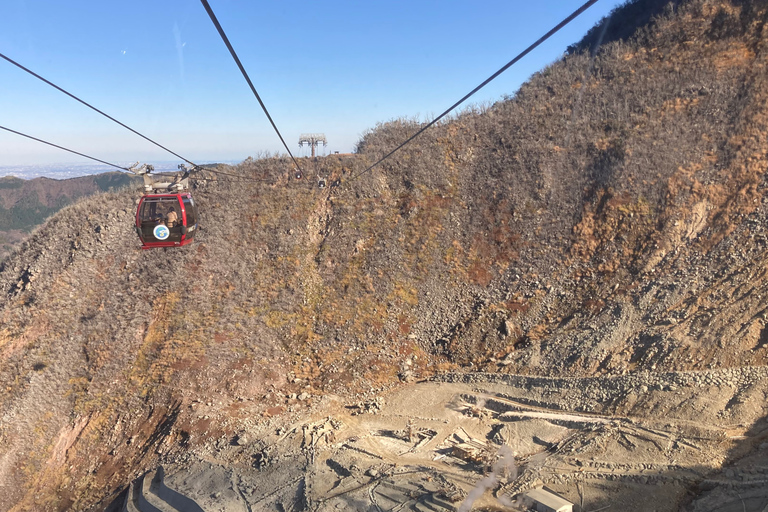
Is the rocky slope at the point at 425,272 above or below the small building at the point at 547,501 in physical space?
above

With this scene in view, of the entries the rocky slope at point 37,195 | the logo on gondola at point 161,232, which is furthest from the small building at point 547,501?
the rocky slope at point 37,195

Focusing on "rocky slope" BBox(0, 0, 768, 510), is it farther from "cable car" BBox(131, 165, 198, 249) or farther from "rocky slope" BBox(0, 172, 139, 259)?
"rocky slope" BBox(0, 172, 139, 259)

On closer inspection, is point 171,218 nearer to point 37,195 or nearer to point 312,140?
point 312,140

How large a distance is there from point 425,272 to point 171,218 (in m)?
9.83

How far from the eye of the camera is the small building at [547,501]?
25.2 feet

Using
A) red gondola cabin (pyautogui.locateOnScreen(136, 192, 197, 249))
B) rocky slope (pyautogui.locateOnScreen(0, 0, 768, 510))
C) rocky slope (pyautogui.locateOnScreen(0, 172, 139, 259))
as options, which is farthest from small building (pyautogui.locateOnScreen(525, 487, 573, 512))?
rocky slope (pyautogui.locateOnScreen(0, 172, 139, 259))

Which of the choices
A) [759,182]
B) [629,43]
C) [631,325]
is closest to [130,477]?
[631,325]

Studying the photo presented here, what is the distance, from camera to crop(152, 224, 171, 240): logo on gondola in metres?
10.2

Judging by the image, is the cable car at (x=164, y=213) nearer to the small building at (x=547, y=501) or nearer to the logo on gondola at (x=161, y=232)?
the logo on gondola at (x=161, y=232)

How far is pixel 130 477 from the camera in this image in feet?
39.0

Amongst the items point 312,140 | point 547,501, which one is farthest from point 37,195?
point 547,501

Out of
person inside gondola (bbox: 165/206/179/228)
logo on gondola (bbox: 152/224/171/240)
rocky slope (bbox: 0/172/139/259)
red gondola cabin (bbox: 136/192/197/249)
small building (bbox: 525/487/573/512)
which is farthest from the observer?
rocky slope (bbox: 0/172/139/259)

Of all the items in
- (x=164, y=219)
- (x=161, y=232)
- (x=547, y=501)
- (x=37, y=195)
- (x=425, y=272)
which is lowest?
(x=547, y=501)

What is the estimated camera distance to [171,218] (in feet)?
34.7
